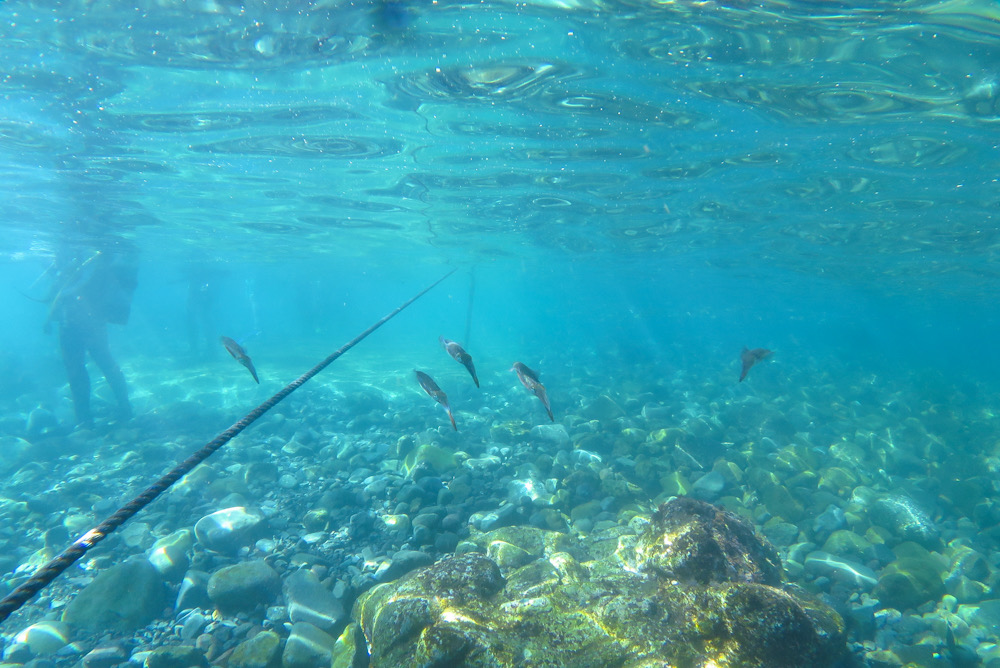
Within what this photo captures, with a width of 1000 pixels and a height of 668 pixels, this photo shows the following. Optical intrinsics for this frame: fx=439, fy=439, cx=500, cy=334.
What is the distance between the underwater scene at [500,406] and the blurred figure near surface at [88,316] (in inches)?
4.6

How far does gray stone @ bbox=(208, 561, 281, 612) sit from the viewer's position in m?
5.34

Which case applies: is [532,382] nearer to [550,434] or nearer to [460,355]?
[460,355]

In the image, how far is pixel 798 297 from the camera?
46.4 metres

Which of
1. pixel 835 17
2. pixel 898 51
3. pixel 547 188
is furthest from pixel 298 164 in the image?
pixel 898 51

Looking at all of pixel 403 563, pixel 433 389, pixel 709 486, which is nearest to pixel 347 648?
pixel 403 563

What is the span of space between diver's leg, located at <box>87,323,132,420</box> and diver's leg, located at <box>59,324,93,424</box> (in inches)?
13.3

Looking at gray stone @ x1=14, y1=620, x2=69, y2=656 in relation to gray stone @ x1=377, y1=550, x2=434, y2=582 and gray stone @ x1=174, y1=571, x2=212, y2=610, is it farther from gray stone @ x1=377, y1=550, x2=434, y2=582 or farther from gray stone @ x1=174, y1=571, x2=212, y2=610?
gray stone @ x1=377, y1=550, x2=434, y2=582

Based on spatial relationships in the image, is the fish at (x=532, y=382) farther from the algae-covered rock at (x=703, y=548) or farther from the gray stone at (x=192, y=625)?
the gray stone at (x=192, y=625)

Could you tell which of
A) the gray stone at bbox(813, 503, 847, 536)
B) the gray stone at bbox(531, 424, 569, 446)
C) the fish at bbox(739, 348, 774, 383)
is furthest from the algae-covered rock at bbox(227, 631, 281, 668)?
the gray stone at bbox(813, 503, 847, 536)

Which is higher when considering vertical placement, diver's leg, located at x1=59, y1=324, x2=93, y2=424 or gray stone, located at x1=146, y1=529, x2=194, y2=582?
gray stone, located at x1=146, y1=529, x2=194, y2=582

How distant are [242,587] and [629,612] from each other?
4.58 meters

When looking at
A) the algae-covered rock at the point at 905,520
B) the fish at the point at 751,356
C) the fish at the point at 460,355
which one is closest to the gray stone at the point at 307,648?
the fish at the point at 460,355

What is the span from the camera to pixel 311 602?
5250mm

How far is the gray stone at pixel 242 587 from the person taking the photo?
534 centimetres
